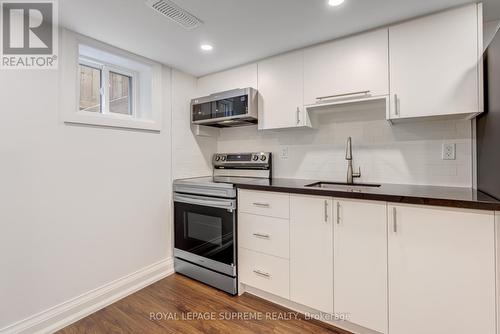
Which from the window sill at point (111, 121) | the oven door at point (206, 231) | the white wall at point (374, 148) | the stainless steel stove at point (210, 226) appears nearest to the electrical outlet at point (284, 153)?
the white wall at point (374, 148)

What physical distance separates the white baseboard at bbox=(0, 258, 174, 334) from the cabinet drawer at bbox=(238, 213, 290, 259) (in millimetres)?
976

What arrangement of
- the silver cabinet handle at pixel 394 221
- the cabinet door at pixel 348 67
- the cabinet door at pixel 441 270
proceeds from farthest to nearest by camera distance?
the cabinet door at pixel 348 67 → the silver cabinet handle at pixel 394 221 → the cabinet door at pixel 441 270

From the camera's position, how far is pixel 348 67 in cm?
191

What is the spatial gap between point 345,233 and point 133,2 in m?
2.02

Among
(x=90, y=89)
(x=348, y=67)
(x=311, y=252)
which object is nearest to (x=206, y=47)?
(x=90, y=89)

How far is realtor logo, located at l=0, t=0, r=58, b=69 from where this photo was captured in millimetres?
1531

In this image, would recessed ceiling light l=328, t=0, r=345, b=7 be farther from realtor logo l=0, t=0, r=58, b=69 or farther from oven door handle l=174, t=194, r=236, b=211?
realtor logo l=0, t=0, r=58, b=69

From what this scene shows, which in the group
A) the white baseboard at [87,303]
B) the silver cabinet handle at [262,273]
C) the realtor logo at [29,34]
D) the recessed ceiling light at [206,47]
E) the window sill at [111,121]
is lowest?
the white baseboard at [87,303]

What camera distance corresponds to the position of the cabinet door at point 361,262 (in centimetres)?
153

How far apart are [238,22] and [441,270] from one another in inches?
80.3

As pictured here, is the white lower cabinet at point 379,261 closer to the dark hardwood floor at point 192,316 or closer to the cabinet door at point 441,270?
the cabinet door at point 441,270

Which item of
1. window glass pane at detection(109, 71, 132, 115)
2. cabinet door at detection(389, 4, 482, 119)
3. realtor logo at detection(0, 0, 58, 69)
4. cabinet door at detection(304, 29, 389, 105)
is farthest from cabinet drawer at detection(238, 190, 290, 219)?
realtor logo at detection(0, 0, 58, 69)

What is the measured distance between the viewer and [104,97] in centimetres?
222

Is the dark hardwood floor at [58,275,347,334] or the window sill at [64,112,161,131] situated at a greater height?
the window sill at [64,112,161,131]
